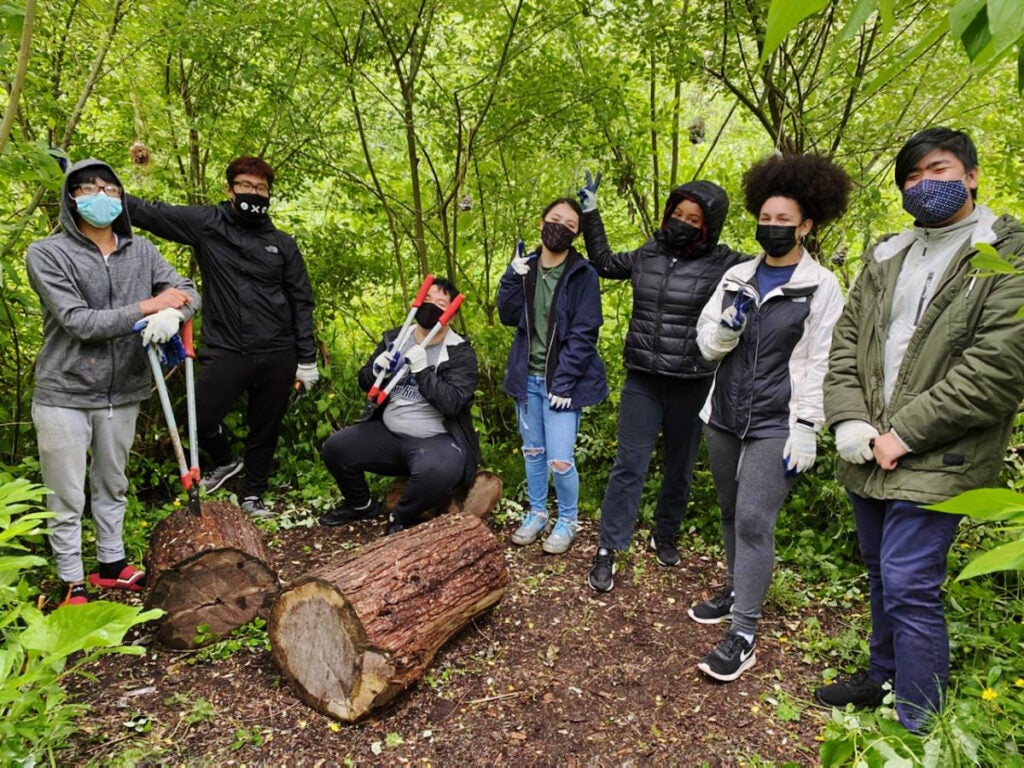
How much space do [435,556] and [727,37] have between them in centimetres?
342

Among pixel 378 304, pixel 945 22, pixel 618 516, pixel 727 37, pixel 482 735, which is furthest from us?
pixel 378 304

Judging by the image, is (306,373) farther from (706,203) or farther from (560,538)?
(706,203)

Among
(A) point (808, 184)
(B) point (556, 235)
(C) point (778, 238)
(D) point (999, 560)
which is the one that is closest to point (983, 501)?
(D) point (999, 560)

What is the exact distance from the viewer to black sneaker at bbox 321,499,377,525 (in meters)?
3.91

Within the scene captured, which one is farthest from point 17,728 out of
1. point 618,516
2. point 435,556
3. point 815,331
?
point 815,331

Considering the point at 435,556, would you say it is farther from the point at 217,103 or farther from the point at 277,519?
the point at 217,103

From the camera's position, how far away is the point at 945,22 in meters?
0.76

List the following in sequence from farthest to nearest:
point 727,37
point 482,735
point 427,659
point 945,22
Result: 1. point 727,37
2. point 427,659
3. point 482,735
4. point 945,22

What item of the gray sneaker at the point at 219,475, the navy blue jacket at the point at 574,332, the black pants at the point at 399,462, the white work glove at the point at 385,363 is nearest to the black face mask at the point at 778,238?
the navy blue jacket at the point at 574,332

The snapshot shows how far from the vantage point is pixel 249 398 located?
3.93m

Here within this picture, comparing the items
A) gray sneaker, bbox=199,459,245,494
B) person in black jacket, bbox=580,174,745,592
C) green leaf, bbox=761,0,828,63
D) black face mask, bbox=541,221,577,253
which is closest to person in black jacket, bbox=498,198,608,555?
black face mask, bbox=541,221,577,253

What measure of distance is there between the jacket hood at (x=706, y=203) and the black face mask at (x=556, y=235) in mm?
555

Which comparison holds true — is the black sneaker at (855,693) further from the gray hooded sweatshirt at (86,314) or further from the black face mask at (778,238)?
the gray hooded sweatshirt at (86,314)

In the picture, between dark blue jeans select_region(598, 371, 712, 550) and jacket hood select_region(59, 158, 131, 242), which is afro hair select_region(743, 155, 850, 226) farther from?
jacket hood select_region(59, 158, 131, 242)
